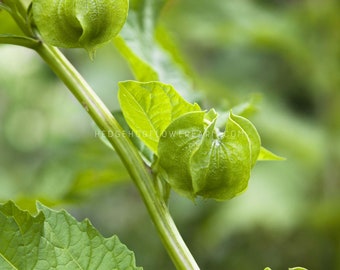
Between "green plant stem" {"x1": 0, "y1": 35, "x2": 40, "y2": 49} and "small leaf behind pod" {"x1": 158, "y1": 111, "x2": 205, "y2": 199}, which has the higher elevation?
"green plant stem" {"x1": 0, "y1": 35, "x2": 40, "y2": 49}

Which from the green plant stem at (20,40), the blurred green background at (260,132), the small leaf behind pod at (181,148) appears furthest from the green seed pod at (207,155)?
the blurred green background at (260,132)

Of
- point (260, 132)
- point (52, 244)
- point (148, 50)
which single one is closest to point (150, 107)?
point (52, 244)

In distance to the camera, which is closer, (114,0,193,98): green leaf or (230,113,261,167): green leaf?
(230,113,261,167): green leaf

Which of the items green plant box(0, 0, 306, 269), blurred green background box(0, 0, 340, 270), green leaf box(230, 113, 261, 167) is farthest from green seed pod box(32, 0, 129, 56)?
blurred green background box(0, 0, 340, 270)

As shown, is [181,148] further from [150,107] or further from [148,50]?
[148,50]

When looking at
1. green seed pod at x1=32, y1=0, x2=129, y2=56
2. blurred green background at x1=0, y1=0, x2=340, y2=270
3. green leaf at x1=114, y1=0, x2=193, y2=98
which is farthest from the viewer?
blurred green background at x1=0, y1=0, x2=340, y2=270

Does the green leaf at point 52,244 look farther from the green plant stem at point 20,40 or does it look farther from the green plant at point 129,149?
the green plant stem at point 20,40

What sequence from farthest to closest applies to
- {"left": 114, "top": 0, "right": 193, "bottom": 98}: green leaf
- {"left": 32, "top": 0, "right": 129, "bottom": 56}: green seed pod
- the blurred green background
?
the blurred green background
{"left": 114, "top": 0, "right": 193, "bottom": 98}: green leaf
{"left": 32, "top": 0, "right": 129, "bottom": 56}: green seed pod

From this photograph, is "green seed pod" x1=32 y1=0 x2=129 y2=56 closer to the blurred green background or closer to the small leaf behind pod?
the small leaf behind pod
